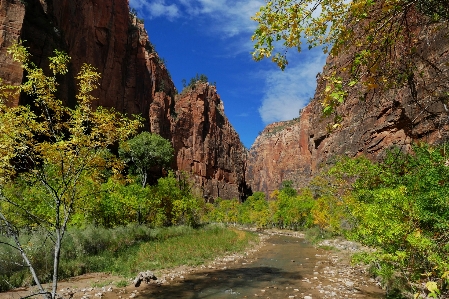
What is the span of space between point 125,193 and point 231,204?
57.7 meters

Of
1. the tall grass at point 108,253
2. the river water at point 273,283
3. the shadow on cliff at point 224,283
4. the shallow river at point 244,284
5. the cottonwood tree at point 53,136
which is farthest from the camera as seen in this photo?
the tall grass at point 108,253

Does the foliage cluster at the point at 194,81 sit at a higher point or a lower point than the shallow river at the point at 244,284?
higher

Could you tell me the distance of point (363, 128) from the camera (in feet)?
167

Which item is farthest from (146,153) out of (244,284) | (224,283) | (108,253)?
(244,284)

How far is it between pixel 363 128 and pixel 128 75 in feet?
172

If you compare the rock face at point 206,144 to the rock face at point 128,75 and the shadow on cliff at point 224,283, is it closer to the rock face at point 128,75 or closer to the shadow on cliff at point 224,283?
the rock face at point 128,75

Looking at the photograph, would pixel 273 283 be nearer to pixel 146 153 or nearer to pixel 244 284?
pixel 244 284

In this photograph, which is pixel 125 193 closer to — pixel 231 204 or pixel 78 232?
pixel 78 232

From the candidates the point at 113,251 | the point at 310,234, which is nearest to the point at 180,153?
the point at 310,234

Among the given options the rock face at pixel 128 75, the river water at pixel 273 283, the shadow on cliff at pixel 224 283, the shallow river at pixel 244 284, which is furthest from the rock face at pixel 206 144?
the shadow on cliff at pixel 224 283

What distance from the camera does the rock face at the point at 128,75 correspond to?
37.1 m

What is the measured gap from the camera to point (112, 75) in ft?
205

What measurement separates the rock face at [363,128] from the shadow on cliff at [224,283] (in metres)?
8.34

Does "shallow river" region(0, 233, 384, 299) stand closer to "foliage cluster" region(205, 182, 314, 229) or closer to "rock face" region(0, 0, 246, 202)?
"rock face" region(0, 0, 246, 202)
